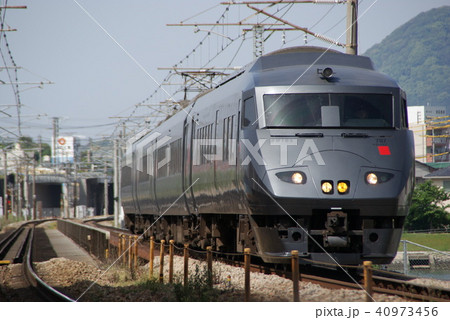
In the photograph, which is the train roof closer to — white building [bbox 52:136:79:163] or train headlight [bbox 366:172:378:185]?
train headlight [bbox 366:172:378:185]

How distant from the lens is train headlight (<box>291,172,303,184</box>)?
40.4 feet

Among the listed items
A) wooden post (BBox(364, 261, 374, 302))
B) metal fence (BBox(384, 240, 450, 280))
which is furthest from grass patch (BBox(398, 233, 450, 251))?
wooden post (BBox(364, 261, 374, 302))

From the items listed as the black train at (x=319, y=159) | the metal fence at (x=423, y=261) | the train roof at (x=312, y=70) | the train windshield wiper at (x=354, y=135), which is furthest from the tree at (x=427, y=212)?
the train windshield wiper at (x=354, y=135)

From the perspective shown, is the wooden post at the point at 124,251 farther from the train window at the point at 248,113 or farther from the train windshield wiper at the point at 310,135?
the train windshield wiper at the point at 310,135

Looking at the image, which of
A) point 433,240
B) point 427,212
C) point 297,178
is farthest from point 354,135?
point 427,212

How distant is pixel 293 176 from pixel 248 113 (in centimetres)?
163

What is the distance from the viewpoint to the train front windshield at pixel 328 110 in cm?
1279

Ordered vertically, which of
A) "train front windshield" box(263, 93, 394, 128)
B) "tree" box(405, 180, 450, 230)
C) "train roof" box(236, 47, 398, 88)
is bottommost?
"tree" box(405, 180, 450, 230)

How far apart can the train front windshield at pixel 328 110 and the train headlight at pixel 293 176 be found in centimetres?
85

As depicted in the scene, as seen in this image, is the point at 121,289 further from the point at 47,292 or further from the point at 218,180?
the point at 218,180

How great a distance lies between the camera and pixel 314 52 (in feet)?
49.2

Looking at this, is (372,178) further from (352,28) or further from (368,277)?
(352,28)

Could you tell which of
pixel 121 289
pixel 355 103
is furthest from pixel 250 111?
pixel 121 289

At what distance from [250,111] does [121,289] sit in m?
4.07
